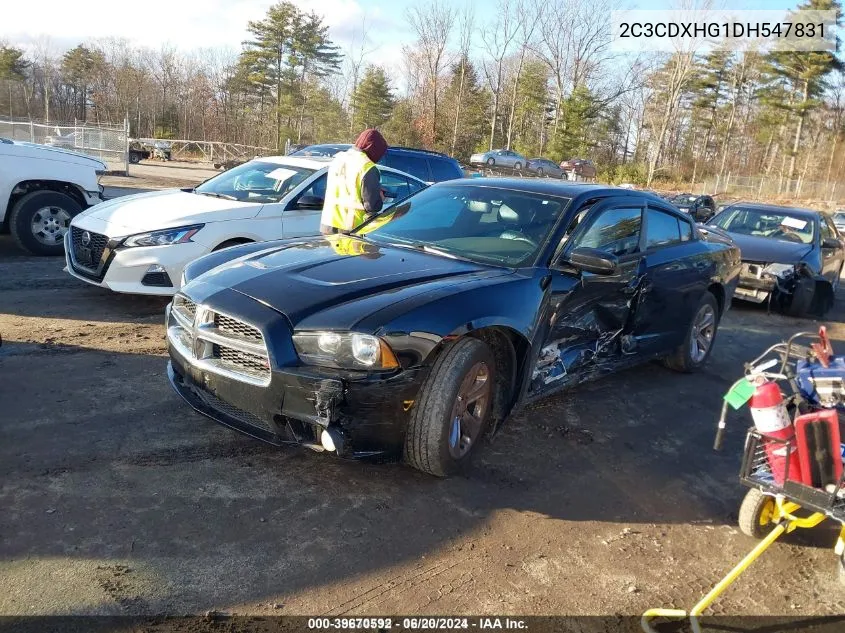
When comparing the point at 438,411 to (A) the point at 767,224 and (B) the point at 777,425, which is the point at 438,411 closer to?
(B) the point at 777,425

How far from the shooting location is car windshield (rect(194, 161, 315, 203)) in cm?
707

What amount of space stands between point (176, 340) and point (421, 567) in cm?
193

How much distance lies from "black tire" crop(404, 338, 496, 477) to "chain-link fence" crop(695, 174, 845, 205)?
52.4 metres

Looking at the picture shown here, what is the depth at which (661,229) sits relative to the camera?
5.59 metres

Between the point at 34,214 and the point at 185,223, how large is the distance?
362 cm

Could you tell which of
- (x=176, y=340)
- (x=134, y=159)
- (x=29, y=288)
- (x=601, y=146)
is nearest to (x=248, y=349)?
(x=176, y=340)

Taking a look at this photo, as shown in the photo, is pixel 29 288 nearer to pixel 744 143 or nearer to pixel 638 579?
pixel 638 579

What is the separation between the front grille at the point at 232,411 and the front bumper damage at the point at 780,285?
7894mm

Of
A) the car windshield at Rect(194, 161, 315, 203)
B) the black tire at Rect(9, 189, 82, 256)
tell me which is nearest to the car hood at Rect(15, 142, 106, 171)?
the black tire at Rect(9, 189, 82, 256)

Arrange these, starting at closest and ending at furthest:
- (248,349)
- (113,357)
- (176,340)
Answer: (248,349) < (176,340) < (113,357)

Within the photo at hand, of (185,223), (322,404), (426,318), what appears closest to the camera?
(322,404)

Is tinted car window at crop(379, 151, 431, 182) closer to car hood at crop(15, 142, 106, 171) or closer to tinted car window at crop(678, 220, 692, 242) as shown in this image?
car hood at crop(15, 142, 106, 171)

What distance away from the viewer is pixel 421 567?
2896mm

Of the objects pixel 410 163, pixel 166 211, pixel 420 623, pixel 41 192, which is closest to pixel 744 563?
pixel 420 623
